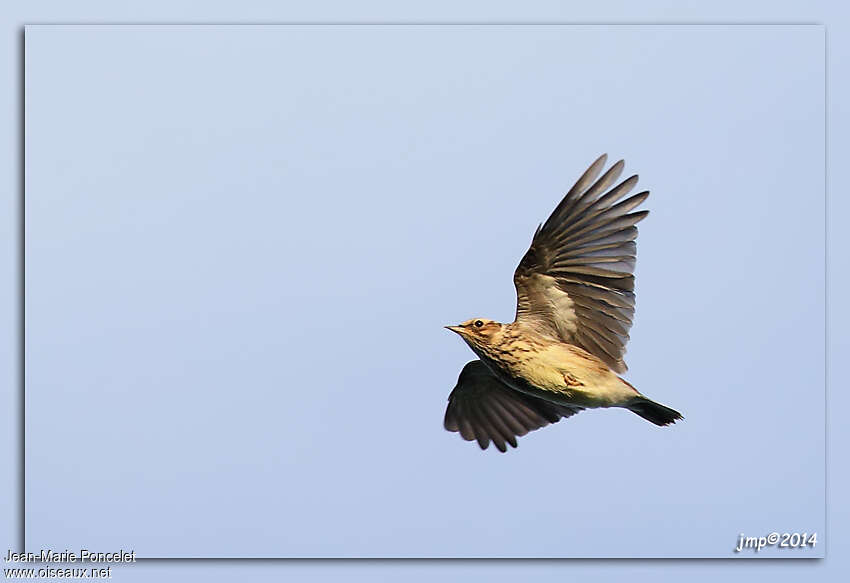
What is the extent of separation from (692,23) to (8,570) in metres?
5.05

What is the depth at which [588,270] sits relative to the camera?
22.4 ft

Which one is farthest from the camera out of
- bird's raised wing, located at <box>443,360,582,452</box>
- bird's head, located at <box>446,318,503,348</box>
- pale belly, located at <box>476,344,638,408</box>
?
bird's raised wing, located at <box>443,360,582,452</box>

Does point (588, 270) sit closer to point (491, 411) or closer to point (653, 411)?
point (653, 411)

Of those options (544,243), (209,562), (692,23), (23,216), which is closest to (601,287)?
(544,243)

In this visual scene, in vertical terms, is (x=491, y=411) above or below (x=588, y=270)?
below

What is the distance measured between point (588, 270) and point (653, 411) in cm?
81

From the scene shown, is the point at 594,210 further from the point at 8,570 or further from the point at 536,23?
the point at 8,570

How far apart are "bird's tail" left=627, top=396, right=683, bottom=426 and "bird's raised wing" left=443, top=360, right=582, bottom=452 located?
0.81 meters

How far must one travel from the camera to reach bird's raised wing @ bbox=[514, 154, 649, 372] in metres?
6.77

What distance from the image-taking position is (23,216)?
25.1 ft

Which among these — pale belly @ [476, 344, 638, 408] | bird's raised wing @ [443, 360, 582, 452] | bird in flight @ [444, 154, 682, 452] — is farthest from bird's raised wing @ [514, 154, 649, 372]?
bird's raised wing @ [443, 360, 582, 452]

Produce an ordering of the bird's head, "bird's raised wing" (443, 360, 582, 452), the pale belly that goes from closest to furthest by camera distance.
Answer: the pale belly → the bird's head → "bird's raised wing" (443, 360, 582, 452)

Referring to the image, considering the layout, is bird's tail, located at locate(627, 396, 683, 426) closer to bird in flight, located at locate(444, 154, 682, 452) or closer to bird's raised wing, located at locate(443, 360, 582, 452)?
Result: bird in flight, located at locate(444, 154, 682, 452)

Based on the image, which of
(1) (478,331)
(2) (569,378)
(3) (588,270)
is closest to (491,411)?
(1) (478,331)
